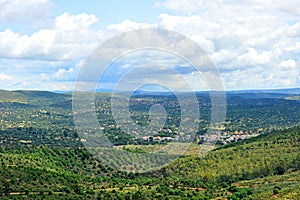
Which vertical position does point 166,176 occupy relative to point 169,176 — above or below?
below

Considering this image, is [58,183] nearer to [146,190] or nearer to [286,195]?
[146,190]

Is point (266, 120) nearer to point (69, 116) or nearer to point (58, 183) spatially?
point (69, 116)

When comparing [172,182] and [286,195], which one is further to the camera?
[172,182]

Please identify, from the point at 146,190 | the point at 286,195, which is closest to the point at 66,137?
the point at 146,190

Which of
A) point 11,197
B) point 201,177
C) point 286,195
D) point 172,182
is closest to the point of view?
point 286,195

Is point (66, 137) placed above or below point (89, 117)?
below

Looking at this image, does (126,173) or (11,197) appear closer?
(11,197)

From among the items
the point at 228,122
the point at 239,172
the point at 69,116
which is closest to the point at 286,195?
the point at 239,172

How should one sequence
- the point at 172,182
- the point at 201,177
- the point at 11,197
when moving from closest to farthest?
1. the point at 11,197
2. the point at 172,182
3. the point at 201,177

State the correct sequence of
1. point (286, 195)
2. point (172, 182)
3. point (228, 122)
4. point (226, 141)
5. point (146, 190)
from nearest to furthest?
point (286, 195), point (146, 190), point (172, 182), point (226, 141), point (228, 122)

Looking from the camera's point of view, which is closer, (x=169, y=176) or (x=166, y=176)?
(x=169, y=176)
